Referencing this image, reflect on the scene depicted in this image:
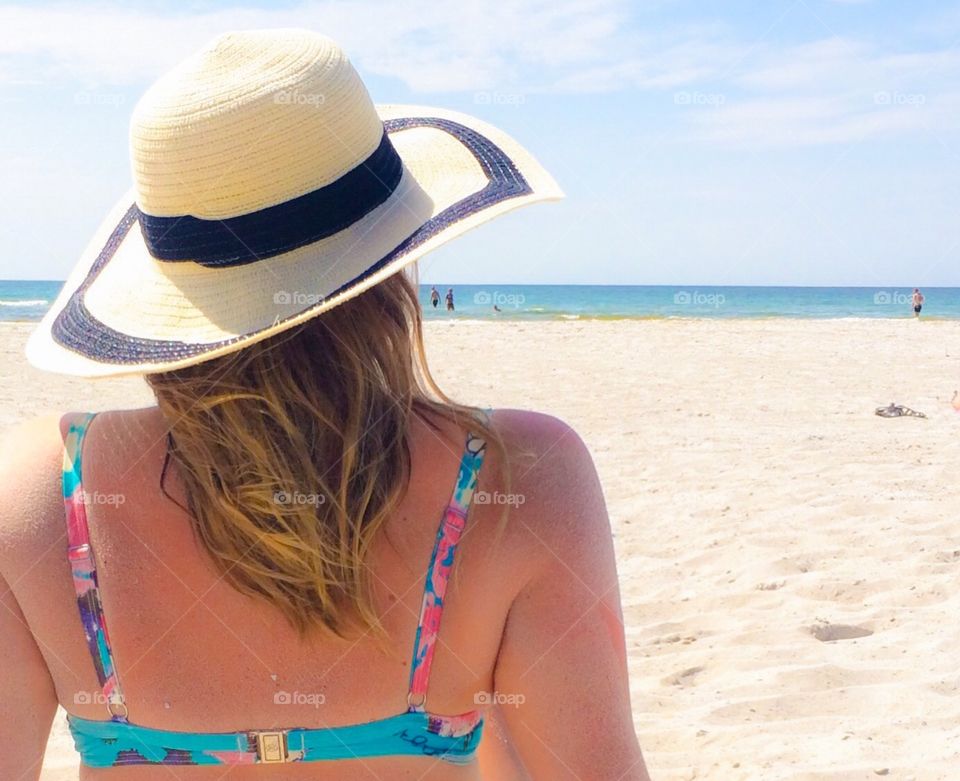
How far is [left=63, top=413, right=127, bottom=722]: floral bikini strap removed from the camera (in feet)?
3.40

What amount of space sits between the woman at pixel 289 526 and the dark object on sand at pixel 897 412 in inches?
303

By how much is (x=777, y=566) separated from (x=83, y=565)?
11.7ft

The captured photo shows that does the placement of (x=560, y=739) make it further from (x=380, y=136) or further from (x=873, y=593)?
(x=873, y=593)

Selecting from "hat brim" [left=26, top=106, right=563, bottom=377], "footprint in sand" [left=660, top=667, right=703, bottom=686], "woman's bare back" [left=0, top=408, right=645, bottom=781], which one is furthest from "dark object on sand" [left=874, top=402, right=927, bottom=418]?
"woman's bare back" [left=0, top=408, right=645, bottom=781]

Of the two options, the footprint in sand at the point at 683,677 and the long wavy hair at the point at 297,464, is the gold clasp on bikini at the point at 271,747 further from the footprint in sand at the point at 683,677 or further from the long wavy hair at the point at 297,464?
the footprint in sand at the point at 683,677

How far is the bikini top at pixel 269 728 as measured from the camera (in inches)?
41.0

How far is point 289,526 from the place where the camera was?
1045 mm

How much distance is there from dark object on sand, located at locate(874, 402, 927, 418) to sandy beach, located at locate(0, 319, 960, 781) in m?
0.12

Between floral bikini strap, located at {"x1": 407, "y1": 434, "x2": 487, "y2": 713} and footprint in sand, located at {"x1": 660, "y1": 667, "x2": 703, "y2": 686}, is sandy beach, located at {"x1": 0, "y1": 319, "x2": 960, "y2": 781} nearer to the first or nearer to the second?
footprint in sand, located at {"x1": 660, "y1": 667, "x2": 703, "y2": 686}

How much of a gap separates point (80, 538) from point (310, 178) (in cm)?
48

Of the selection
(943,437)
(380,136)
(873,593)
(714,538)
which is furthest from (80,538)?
(943,437)

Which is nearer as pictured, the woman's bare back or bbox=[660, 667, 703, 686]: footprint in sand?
the woman's bare back

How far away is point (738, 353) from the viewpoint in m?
14.4

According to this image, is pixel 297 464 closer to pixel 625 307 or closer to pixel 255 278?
pixel 255 278
